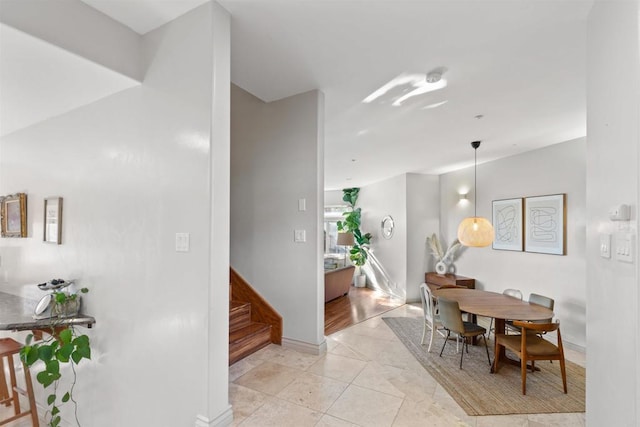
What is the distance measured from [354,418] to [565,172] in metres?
4.27

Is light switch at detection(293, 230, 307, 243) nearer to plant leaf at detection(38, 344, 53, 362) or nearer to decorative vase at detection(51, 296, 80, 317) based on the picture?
decorative vase at detection(51, 296, 80, 317)

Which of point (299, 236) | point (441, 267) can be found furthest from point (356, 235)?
point (299, 236)

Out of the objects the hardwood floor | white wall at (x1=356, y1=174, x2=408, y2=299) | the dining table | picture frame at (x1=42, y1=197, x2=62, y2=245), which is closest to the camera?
picture frame at (x1=42, y1=197, x2=62, y2=245)

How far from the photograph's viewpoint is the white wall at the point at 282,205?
115 inches

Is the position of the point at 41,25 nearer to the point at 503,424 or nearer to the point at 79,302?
the point at 79,302

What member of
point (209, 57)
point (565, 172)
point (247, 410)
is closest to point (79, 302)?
point (247, 410)

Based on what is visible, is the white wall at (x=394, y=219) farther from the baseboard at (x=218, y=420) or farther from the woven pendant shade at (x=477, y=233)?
the baseboard at (x=218, y=420)

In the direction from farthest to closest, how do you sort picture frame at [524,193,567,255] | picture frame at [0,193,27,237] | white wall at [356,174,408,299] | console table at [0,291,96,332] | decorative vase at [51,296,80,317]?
white wall at [356,174,408,299]
picture frame at [524,193,567,255]
picture frame at [0,193,27,237]
decorative vase at [51,296,80,317]
console table at [0,291,96,332]

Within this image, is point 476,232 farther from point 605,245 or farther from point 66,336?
point 66,336

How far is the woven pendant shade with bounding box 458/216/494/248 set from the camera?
4168 mm

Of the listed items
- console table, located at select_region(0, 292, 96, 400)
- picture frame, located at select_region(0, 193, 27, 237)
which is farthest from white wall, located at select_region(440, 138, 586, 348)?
picture frame, located at select_region(0, 193, 27, 237)

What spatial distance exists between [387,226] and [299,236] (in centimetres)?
427

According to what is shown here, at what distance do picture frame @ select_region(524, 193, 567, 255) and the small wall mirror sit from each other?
2.70m

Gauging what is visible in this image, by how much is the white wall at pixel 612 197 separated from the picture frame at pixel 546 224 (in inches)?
117
